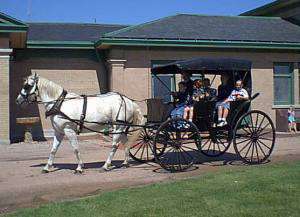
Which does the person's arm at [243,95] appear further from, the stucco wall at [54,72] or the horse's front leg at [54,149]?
the stucco wall at [54,72]

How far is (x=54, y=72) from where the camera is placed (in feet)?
65.3

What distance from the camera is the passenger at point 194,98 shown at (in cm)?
1059

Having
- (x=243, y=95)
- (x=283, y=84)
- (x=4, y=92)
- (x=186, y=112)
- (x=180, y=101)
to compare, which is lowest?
(x=186, y=112)

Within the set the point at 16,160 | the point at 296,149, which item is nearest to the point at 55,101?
the point at 16,160

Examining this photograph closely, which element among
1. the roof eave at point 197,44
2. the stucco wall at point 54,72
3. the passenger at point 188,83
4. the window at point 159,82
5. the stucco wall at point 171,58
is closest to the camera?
the passenger at point 188,83

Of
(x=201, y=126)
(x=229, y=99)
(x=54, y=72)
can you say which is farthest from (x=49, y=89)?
(x=54, y=72)

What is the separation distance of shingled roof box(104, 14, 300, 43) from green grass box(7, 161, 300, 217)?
11.5m

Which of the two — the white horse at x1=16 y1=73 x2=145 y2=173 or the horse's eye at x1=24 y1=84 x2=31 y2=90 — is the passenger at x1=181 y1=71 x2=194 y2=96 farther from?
the horse's eye at x1=24 y1=84 x2=31 y2=90

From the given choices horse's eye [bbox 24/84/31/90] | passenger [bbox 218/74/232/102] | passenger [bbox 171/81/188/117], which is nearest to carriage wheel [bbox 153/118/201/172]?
passenger [bbox 171/81/188/117]

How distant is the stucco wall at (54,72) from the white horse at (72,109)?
30.1 feet

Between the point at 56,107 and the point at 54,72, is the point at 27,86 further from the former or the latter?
the point at 54,72

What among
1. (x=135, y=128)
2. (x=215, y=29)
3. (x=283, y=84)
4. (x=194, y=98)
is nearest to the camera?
(x=194, y=98)

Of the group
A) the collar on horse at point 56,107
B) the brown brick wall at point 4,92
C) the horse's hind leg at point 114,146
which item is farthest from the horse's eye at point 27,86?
the brown brick wall at point 4,92

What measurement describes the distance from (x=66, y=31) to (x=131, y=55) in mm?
4477
